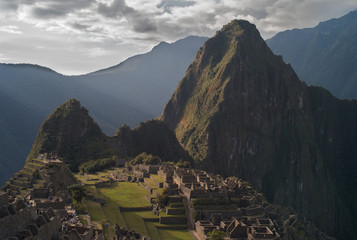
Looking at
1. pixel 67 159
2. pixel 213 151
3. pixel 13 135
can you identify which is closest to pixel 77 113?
pixel 67 159

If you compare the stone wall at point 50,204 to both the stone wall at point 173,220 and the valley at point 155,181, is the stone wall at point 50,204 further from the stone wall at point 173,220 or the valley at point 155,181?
the stone wall at point 173,220

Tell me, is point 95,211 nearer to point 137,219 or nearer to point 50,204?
point 137,219

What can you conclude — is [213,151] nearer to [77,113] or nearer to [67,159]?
[77,113]

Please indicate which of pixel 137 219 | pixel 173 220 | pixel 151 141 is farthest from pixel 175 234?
pixel 151 141

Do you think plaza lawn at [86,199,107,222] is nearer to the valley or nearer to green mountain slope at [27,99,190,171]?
the valley

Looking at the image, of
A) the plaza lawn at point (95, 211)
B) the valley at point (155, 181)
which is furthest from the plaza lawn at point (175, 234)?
the plaza lawn at point (95, 211)

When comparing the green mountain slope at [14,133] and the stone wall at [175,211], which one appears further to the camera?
the green mountain slope at [14,133]

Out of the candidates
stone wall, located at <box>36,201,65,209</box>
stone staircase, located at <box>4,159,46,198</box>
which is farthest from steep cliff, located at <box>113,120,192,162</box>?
stone wall, located at <box>36,201,65,209</box>

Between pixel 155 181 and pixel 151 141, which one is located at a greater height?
pixel 151 141
